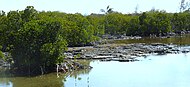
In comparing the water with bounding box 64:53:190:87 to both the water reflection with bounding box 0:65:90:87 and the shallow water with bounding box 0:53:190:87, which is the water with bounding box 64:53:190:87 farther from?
the water reflection with bounding box 0:65:90:87

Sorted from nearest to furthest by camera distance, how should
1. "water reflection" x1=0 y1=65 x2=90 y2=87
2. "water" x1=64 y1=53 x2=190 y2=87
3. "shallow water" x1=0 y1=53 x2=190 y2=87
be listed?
"water" x1=64 y1=53 x2=190 y2=87, "shallow water" x1=0 y1=53 x2=190 y2=87, "water reflection" x1=0 y1=65 x2=90 y2=87

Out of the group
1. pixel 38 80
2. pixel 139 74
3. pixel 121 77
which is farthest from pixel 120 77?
pixel 38 80

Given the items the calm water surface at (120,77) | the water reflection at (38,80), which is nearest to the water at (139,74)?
the calm water surface at (120,77)

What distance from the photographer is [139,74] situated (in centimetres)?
4322

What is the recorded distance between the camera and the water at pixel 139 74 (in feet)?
123

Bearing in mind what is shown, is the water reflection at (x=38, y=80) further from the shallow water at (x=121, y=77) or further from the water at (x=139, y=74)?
the water at (x=139, y=74)

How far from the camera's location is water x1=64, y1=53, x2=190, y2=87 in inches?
1473

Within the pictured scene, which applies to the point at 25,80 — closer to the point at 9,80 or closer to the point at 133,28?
the point at 9,80

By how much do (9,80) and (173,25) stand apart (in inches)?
3553

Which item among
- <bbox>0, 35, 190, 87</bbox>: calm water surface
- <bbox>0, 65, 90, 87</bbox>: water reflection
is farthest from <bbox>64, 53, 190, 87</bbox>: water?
<bbox>0, 65, 90, 87</bbox>: water reflection

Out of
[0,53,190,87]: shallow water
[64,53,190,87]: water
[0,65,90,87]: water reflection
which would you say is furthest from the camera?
[0,65,90,87]: water reflection

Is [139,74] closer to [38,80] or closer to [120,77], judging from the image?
[120,77]

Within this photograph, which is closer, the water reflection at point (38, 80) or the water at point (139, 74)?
the water at point (139, 74)

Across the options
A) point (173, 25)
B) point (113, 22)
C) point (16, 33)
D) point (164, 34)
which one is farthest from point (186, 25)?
point (16, 33)
